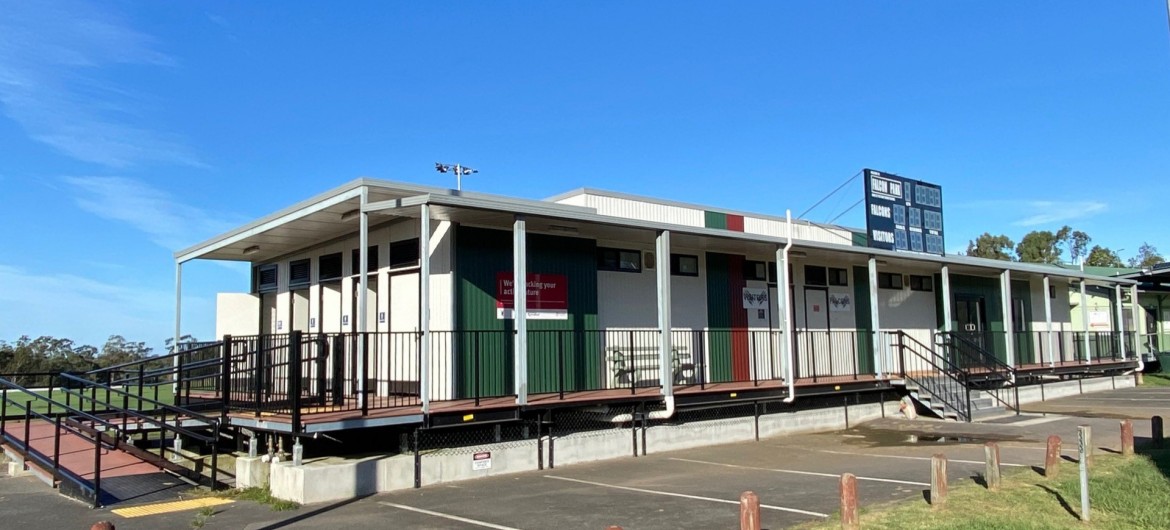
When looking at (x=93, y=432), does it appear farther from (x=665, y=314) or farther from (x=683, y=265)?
(x=683, y=265)

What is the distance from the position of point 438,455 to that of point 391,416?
3.28ft

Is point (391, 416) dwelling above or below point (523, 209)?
below

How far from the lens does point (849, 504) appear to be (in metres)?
7.20

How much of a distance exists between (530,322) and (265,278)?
7674 mm

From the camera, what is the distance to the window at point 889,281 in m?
20.7

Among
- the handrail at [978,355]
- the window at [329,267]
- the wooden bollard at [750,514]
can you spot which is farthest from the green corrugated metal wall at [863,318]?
the wooden bollard at [750,514]

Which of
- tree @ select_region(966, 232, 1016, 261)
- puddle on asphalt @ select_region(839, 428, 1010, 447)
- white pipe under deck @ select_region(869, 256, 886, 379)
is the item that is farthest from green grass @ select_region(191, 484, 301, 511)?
tree @ select_region(966, 232, 1016, 261)

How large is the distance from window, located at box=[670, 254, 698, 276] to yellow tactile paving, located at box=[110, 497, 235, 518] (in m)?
9.09

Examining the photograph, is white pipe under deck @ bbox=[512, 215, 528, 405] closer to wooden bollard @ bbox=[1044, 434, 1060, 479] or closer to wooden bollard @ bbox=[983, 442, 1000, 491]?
wooden bollard @ bbox=[983, 442, 1000, 491]

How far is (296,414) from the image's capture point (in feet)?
31.0

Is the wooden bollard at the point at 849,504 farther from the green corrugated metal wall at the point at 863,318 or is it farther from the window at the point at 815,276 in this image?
the green corrugated metal wall at the point at 863,318

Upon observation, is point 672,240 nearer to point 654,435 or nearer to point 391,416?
point 654,435

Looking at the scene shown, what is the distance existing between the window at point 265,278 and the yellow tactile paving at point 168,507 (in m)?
7.88

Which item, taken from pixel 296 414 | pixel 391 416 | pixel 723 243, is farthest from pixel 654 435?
pixel 296 414
